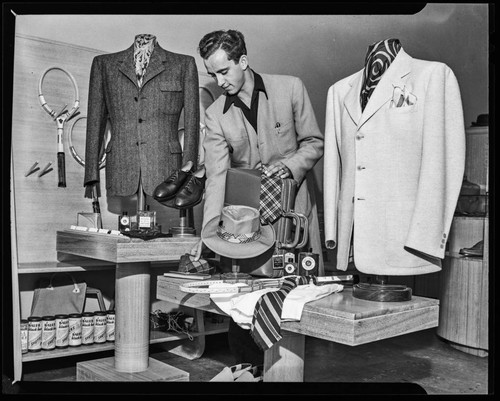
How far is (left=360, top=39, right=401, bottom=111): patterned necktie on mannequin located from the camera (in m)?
2.94

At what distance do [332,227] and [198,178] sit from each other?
0.91m

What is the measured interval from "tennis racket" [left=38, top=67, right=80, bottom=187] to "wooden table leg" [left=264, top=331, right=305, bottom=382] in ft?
6.86

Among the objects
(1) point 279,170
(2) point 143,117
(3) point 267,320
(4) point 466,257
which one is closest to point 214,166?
(1) point 279,170

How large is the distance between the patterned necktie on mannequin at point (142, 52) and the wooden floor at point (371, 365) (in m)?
1.97

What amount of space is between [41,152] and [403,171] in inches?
96.7

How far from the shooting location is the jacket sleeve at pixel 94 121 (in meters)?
3.84

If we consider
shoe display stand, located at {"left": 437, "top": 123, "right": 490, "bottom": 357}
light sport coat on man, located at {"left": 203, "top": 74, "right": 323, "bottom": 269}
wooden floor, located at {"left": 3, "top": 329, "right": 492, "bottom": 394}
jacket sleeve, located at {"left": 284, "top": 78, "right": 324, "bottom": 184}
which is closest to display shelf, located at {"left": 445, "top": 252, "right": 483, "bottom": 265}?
shoe display stand, located at {"left": 437, "top": 123, "right": 490, "bottom": 357}

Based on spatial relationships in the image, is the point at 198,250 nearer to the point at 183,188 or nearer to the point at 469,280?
the point at 183,188

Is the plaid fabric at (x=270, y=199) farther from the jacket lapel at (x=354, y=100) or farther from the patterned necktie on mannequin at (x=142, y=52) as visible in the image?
the patterned necktie on mannequin at (x=142, y=52)

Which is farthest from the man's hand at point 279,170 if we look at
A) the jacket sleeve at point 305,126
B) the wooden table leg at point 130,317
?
the wooden table leg at point 130,317

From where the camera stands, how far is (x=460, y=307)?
188 inches

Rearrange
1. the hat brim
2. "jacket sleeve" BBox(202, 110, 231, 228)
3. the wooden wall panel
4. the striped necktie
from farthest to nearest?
the wooden wall panel → "jacket sleeve" BBox(202, 110, 231, 228) → the hat brim → the striped necktie

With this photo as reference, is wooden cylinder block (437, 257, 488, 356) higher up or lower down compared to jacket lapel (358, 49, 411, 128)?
lower down

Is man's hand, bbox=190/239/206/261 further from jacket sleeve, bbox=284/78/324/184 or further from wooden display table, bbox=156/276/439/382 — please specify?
jacket sleeve, bbox=284/78/324/184
